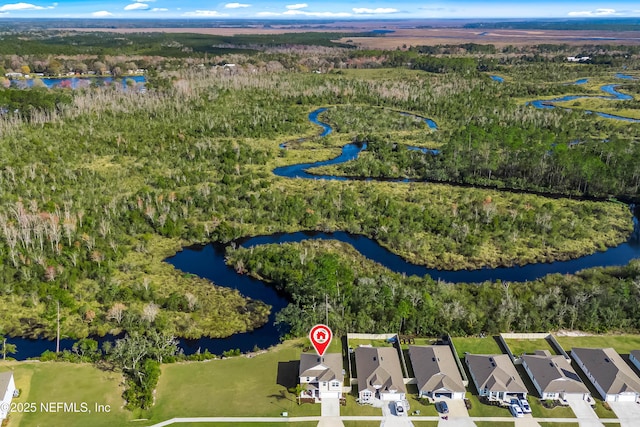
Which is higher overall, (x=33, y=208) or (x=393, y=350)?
(x=33, y=208)

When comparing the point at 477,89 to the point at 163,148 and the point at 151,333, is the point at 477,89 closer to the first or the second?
the point at 163,148

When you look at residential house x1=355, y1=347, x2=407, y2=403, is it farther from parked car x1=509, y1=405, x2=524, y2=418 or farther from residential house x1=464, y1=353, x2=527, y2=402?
parked car x1=509, y1=405, x2=524, y2=418

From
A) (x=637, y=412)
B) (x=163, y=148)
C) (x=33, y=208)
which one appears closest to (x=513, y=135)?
(x=637, y=412)

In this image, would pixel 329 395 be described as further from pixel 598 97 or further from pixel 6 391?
pixel 598 97

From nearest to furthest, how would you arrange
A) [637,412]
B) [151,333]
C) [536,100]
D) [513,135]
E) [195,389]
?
[637,412] < [195,389] < [151,333] < [513,135] < [536,100]

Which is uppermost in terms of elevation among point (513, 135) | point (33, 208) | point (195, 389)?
point (513, 135)

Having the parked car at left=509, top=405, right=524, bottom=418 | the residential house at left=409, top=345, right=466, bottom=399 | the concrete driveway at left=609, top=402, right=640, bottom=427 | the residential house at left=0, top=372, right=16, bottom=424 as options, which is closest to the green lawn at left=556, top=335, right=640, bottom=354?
the concrete driveway at left=609, top=402, right=640, bottom=427

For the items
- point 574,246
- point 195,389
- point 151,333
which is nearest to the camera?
point 195,389
